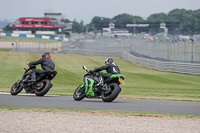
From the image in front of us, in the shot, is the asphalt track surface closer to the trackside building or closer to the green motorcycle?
the green motorcycle

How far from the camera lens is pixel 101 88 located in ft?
41.3

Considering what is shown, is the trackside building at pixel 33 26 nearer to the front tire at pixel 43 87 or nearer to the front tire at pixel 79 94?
the front tire at pixel 43 87

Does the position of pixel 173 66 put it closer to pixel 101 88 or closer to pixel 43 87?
pixel 43 87

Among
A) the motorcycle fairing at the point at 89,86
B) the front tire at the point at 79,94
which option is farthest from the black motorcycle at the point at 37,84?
the motorcycle fairing at the point at 89,86

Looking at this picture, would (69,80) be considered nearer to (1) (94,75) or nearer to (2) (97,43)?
(1) (94,75)

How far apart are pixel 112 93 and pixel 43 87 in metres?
3.08

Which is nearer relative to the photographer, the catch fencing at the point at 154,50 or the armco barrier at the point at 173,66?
the armco barrier at the point at 173,66

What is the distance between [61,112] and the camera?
10.3m

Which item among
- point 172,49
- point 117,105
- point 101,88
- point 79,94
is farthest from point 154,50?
point 117,105

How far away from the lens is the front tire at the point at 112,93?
12.2 meters

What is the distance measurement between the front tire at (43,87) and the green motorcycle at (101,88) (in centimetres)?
137

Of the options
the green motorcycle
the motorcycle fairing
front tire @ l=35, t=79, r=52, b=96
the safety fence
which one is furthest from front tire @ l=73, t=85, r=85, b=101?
the safety fence

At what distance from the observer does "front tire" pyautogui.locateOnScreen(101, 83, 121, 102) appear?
1217 centimetres

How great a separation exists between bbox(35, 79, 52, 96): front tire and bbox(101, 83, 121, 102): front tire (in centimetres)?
237
